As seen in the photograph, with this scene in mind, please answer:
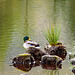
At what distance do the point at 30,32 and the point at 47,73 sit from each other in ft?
27.6

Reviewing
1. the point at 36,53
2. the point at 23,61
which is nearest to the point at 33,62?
the point at 23,61

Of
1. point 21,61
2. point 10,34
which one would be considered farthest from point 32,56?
point 10,34

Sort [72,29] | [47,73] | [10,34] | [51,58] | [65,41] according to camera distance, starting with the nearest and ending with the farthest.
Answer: [47,73] → [51,58] → [65,41] → [10,34] → [72,29]

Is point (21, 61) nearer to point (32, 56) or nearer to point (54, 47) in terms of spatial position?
point (32, 56)

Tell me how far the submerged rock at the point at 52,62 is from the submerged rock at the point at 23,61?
47 centimetres

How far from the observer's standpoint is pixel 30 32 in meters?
19.6

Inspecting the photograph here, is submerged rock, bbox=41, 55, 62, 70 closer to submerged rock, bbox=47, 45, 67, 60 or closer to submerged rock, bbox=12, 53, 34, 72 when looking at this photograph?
submerged rock, bbox=12, 53, 34, 72

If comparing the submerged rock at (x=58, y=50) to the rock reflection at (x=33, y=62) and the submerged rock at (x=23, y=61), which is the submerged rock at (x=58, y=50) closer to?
the rock reflection at (x=33, y=62)

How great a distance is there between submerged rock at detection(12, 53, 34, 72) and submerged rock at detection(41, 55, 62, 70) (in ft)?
1.56

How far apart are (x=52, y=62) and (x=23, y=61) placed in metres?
1.03

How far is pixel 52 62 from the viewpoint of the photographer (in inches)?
478

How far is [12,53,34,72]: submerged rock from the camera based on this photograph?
1204cm

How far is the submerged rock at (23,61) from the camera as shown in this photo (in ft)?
39.5

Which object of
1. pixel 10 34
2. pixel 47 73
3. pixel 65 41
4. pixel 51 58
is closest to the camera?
pixel 47 73
